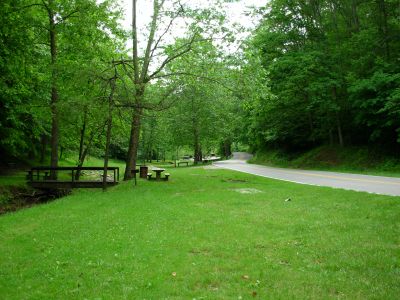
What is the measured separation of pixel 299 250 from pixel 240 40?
13.4 metres

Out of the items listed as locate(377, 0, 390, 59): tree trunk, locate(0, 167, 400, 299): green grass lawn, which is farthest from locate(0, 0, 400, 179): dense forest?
locate(0, 167, 400, 299): green grass lawn

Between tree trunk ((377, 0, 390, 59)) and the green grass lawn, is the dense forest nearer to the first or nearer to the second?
tree trunk ((377, 0, 390, 59))

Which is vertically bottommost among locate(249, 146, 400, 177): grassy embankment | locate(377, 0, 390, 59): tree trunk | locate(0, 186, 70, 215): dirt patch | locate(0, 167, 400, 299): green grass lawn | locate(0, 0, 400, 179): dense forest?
locate(0, 186, 70, 215): dirt patch

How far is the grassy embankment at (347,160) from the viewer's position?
22.5 m

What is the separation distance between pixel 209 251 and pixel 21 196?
14482 mm

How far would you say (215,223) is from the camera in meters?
8.89

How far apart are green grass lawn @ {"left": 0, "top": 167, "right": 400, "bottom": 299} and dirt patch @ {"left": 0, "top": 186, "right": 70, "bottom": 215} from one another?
523 centimetres

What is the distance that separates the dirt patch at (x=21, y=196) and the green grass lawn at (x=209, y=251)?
5.23 meters

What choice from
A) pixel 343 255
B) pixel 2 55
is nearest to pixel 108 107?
pixel 2 55

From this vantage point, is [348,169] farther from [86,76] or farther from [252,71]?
[86,76]

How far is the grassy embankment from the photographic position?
73.9ft

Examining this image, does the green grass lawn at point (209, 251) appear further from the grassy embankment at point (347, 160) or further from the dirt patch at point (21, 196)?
the grassy embankment at point (347, 160)

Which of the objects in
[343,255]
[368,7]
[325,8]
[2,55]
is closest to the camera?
[343,255]

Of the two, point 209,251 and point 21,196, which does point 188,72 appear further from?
point 209,251
